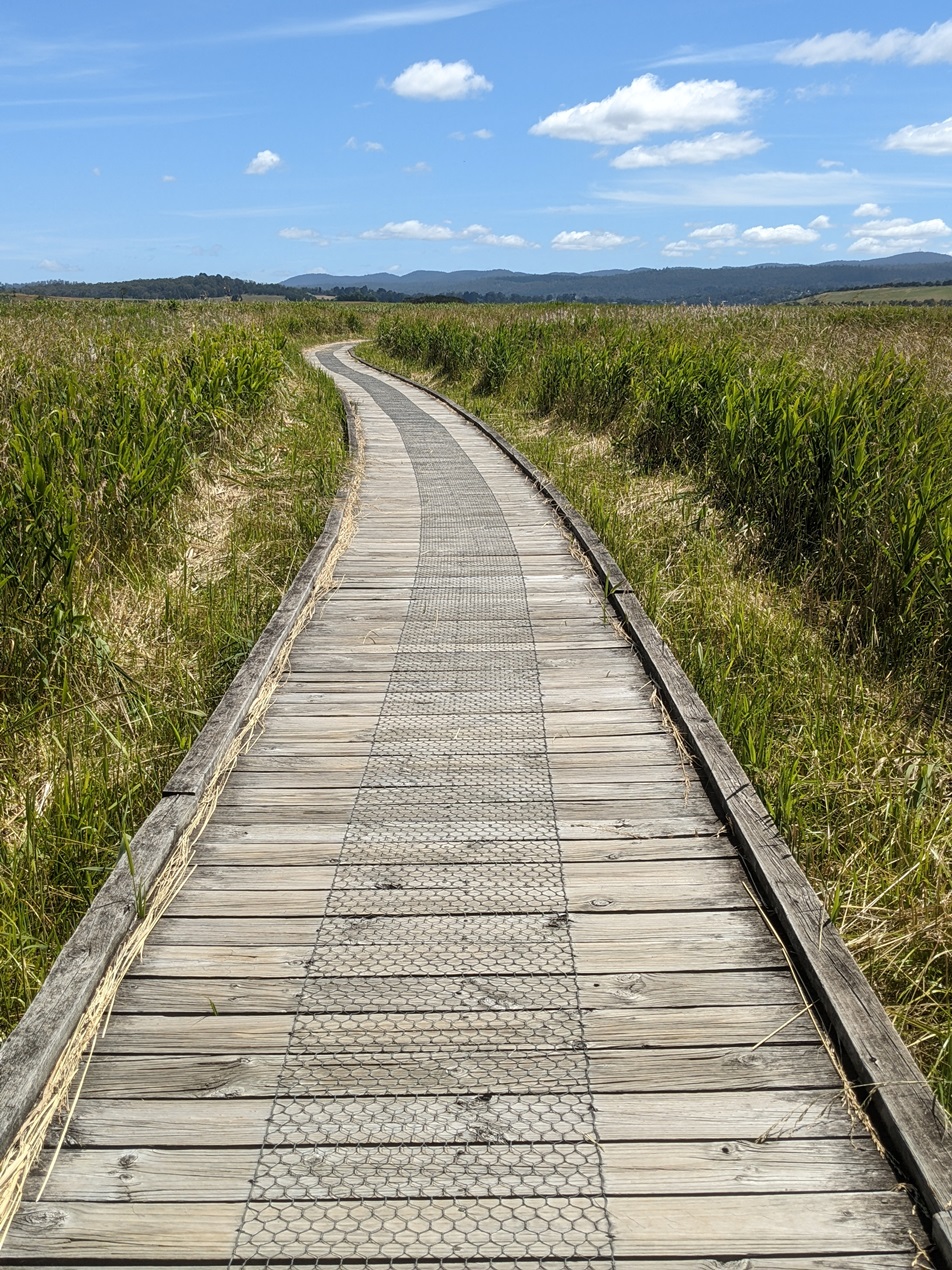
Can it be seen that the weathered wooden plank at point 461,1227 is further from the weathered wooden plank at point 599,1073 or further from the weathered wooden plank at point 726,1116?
the weathered wooden plank at point 599,1073

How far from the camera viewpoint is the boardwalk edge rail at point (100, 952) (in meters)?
2.06

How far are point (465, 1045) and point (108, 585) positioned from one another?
4.25 m

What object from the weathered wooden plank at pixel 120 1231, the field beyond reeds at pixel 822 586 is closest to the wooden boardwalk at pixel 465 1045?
the weathered wooden plank at pixel 120 1231

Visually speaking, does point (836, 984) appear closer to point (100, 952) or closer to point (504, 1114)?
point (504, 1114)

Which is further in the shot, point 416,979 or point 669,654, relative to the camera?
point 669,654

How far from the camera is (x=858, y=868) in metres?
3.35

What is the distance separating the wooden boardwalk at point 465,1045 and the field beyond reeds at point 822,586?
480mm

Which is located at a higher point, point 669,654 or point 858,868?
point 669,654

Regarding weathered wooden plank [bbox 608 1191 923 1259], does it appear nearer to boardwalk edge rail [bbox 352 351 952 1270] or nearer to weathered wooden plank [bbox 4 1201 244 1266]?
boardwalk edge rail [bbox 352 351 952 1270]

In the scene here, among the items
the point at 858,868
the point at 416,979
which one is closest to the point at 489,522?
the point at 858,868

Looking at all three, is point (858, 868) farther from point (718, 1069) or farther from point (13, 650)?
point (13, 650)

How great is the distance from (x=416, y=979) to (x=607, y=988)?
50 cm

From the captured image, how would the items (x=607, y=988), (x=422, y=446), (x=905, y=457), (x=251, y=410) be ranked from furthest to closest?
(x=422, y=446) < (x=251, y=410) < (x=905, y=457) < (x=607, y=988)

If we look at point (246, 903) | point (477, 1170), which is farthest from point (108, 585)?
point (477, 1170)
